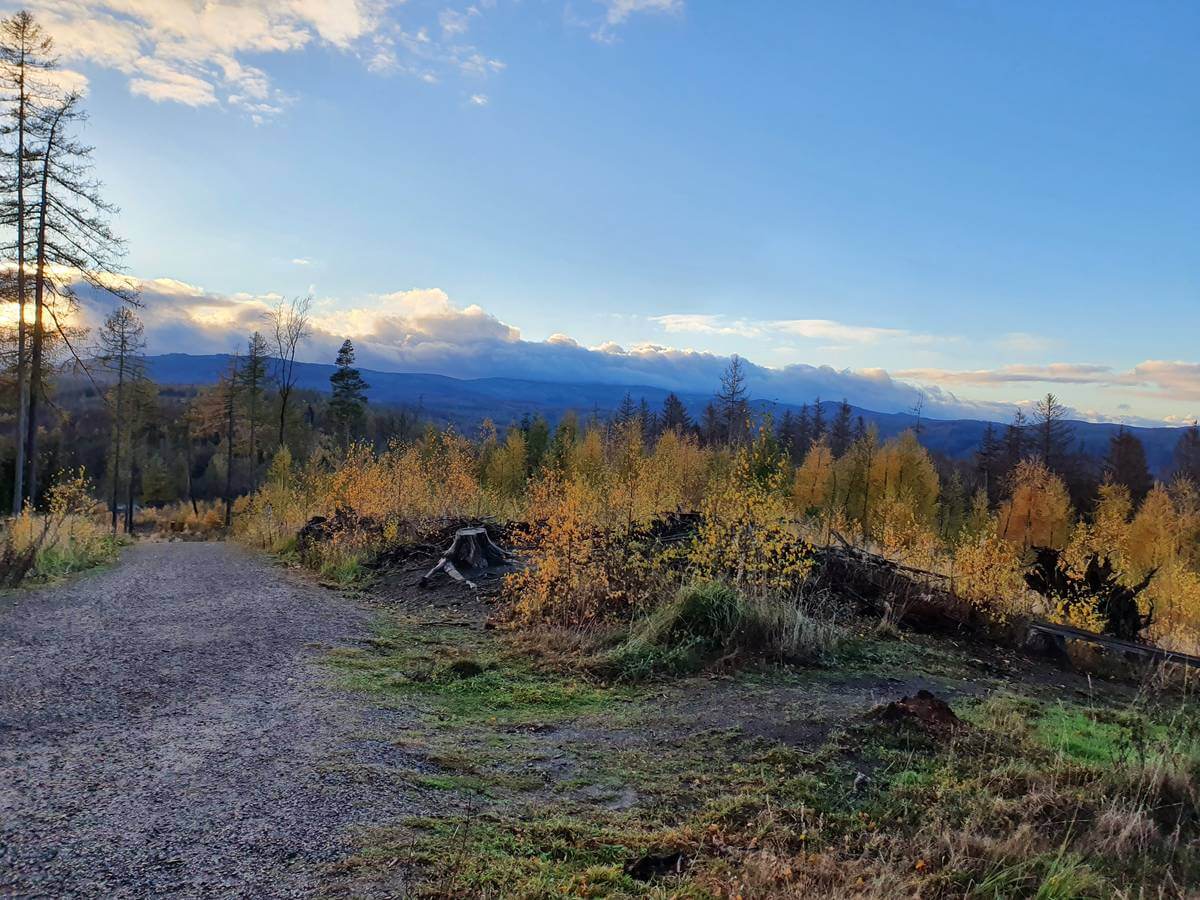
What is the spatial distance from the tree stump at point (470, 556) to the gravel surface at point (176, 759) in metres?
3.13

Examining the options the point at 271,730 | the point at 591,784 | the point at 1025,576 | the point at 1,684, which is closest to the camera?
the point at 591,784

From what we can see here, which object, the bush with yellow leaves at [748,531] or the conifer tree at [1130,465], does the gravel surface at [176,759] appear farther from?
the conifer tree at [1130,465]

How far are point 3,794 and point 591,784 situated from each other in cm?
302

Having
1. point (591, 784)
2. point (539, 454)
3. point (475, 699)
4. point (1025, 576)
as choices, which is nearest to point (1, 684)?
point (475, 699)

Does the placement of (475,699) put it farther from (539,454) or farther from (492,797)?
(539,454)

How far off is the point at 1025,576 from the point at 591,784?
946cm

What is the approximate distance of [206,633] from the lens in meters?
7.64

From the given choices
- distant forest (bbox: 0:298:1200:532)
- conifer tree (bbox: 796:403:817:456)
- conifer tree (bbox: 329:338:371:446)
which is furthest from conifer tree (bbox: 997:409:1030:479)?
conifer tree (bbox: 329:338:371:446)

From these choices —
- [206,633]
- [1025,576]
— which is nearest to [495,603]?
[206,633]

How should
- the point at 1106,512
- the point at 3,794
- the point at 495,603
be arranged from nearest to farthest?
the point at 3,794
the point at 495,603
the point at 1106,512

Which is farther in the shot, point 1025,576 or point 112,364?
point 112,364

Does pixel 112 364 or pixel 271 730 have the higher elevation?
pixel 112 364

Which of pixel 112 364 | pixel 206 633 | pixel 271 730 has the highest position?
pixel 112 364

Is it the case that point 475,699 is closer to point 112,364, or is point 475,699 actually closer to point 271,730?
point 271,730
